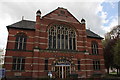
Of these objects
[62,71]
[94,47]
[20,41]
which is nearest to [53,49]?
[62,71]

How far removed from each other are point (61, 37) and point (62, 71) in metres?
6.64

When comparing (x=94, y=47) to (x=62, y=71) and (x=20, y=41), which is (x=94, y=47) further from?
(x=20, y=41)

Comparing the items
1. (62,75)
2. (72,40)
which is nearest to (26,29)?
(72,40)

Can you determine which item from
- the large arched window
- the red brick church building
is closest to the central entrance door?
the red brick church building

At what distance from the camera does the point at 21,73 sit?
19000 mm

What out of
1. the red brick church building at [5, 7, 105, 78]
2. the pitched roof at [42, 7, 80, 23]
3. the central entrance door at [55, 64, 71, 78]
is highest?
the pitched roof at [42, 7, 80, 23]

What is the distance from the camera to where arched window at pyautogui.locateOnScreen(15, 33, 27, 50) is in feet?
66.0

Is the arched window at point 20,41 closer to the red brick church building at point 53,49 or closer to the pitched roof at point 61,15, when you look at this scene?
the red brick church building at point 53,49

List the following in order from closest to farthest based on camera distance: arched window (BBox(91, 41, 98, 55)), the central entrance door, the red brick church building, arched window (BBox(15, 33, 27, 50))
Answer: the red brick church building, arched window (BBox(15, 33, 27, 50)), the central entrance door, arched window (BBox(91, 41, 98, 55))

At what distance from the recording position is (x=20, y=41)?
20469 millimetres

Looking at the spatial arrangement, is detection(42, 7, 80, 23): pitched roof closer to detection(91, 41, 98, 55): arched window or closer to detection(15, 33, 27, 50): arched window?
detection(15, 33, 27, 50): arched window

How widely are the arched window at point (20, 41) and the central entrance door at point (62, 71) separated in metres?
7.26

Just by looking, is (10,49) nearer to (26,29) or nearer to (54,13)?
(26,29)

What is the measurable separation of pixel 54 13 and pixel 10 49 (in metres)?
11.1
